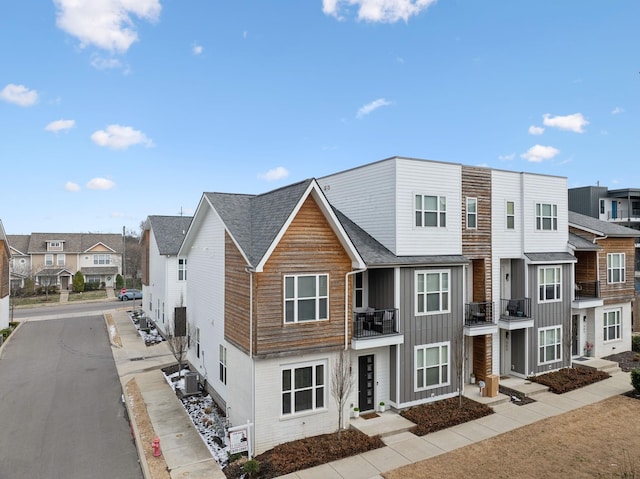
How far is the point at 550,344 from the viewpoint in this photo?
779 inches

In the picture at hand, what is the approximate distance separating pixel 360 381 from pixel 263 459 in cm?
481

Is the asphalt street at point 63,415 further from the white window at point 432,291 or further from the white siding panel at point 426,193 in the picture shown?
the white siding panel at point 426,193

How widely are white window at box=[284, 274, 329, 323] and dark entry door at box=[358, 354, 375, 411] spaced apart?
3.20 m

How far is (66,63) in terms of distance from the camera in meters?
19.6

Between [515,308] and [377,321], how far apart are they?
830cm

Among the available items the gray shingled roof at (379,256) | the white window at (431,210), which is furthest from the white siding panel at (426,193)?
the gray shingled roof at (379,256)

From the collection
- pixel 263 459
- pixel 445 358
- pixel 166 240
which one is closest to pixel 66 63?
pixel 166 240

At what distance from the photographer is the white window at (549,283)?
19.6 m

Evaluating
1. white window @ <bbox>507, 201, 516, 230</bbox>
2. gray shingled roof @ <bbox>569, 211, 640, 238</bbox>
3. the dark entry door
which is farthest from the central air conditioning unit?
gray shingled roof @ <bbox>569, 211, 640, 238</bbox>

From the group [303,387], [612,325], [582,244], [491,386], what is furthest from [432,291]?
[612,325]

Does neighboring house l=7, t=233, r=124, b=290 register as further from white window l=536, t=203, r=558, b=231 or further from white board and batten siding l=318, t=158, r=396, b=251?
white window l=536, t=203, r=558, b=231

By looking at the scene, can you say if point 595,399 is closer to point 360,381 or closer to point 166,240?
point 360,381

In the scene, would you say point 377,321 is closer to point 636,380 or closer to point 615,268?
point 636,380

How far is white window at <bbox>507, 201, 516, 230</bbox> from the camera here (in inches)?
754
